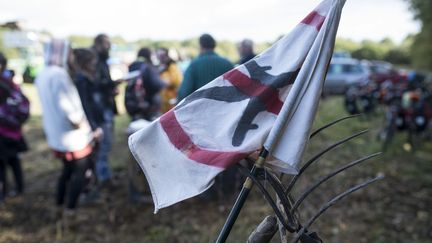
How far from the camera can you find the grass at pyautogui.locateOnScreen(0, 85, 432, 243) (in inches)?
126

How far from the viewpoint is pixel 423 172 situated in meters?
4.68

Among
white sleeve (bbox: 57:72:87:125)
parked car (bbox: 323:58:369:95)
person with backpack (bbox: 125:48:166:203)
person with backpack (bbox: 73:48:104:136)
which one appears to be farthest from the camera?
parked car (bbox: 323:58:369:95)

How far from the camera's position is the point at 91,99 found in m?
3.66

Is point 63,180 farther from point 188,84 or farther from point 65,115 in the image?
point 188,84

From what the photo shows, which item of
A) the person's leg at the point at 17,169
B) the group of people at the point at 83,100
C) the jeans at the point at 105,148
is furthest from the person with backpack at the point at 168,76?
the person's leg at the point at 17,169

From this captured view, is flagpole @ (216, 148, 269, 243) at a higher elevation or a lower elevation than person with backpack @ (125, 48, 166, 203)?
higher

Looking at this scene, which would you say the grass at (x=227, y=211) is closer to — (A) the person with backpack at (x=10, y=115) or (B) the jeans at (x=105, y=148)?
(B) the jeans at (x=105, y=148)

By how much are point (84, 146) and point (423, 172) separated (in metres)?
4.19

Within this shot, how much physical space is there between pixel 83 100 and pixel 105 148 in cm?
88

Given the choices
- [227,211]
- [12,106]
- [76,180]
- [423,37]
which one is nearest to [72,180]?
[76,180]

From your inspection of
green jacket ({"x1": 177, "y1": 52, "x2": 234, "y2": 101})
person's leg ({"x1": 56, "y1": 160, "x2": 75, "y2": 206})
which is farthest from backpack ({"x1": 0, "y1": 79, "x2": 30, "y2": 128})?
green jacket ({"x1": 177, "y1": 52, "x2": 234, "y2": 101})

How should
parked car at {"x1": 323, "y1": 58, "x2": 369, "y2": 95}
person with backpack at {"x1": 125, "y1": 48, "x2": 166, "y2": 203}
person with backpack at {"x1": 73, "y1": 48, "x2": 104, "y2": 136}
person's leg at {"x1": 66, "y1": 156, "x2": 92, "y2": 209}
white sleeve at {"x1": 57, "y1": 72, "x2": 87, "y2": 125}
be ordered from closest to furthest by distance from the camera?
white sleeve at {"x1": 57, "y1": 72, "x2": 87, "y2": 125} → person's leg at {"x1": 66, "y1": 156, "x2": 92, "y2": 209} → person with backpack at {"x1": 73, "y1": 48, "x2": 104, "y2": 136} → person with backpack at {"x1": 125, "y1": 48, "x2": 166, "y2": 203} → parked car at {"x1": 323, "y1": 58, "x2": 369, "y2": 95}

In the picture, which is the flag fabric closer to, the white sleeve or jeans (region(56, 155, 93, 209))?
the white sleeve

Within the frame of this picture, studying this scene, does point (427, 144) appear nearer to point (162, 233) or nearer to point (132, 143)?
point (162, 233)
